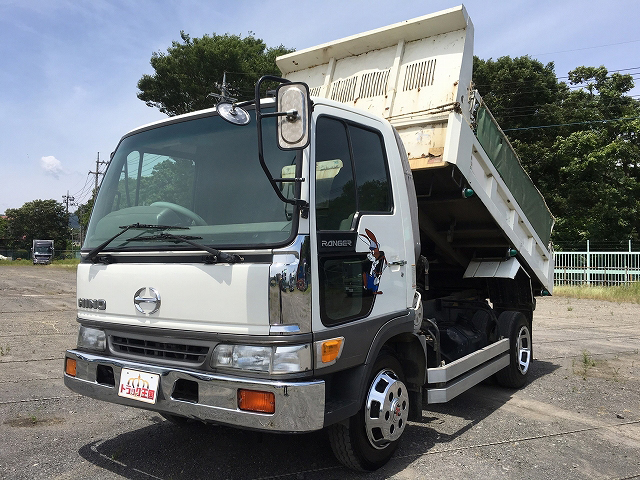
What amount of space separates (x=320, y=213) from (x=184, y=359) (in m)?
1.16

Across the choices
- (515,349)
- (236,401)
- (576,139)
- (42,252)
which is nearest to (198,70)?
(576,139)

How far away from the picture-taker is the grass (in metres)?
15.7

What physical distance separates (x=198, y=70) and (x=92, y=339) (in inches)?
835

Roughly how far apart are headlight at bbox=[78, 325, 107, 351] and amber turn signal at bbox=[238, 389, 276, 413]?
3.81ft

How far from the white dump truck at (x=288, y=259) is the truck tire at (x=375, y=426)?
1 cm

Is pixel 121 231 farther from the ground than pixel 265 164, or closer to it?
closer to it

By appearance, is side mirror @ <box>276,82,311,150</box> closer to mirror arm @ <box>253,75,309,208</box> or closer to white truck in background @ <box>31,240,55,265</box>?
mirror arm @ <box>253,75,309,208</box>

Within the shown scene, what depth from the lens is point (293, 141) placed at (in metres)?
2.79

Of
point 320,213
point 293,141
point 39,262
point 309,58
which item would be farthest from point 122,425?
point 39,262

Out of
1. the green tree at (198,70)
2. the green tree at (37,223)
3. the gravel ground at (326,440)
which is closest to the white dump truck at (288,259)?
the gravel ground at (326,440)

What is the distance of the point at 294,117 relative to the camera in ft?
9.14

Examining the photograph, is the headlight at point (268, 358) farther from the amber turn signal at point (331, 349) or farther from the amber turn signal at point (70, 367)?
the amber turn signal at point (70, 367)

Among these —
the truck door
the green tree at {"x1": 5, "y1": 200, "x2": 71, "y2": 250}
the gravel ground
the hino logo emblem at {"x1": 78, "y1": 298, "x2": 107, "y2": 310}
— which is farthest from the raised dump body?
the green tree at {"x1": 5, "y1": 200, "x2": 71, "y2": 250}

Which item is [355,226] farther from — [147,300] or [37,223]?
[37,223]
